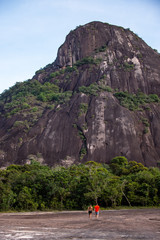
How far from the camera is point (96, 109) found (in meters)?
80.3

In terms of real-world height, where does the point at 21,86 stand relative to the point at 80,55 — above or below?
below

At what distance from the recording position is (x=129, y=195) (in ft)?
126

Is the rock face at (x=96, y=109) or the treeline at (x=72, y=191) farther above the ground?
the rock face at (x=96, y=109)

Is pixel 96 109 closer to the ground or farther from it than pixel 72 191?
farther from it

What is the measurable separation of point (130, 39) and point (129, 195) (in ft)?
291

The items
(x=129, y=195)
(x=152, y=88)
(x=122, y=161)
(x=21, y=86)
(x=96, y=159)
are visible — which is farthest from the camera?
(x=21, y=86)

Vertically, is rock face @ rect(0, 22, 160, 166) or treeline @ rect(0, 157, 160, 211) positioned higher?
rock face @ rect(0, 22, 160, 166)

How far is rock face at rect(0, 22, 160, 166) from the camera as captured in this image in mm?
70312

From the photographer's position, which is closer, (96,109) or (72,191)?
(72,191)

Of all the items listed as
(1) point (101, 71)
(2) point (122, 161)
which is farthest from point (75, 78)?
(2) point (122, 161)

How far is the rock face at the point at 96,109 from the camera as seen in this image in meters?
70.3

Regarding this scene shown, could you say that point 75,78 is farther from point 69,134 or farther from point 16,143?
point 16,143

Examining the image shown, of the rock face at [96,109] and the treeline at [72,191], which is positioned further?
the rock face at [96,109]

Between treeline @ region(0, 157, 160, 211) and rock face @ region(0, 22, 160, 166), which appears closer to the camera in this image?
treeline @ region(0, 157, 160, 211)
